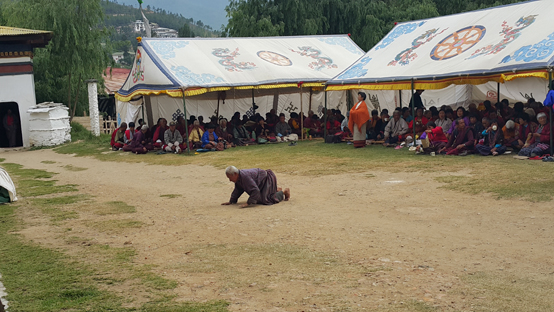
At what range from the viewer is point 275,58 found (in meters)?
18.6

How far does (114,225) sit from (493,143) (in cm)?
786

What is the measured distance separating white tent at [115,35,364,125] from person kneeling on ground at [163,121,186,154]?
1086mm

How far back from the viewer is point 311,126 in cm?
1866

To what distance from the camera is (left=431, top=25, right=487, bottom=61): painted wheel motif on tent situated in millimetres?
13594

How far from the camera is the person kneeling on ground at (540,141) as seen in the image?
10953 millimetres

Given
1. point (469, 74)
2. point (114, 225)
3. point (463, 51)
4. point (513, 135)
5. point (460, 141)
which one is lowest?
point (114, 225)

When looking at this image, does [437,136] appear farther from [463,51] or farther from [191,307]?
[191,307]

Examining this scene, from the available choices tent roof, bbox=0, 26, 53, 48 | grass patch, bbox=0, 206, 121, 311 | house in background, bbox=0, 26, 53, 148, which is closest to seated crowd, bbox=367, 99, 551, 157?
grass patch, bbox=0, 206, 121, 311

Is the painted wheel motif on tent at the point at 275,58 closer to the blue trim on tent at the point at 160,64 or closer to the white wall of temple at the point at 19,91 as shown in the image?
the blue trim on tent at the point at 160,64

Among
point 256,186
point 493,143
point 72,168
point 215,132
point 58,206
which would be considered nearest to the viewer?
point 256,186

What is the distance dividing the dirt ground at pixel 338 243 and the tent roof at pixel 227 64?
22.5 ft

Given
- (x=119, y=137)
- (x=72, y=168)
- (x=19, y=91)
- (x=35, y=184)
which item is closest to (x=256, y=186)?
(x=35, y=184)

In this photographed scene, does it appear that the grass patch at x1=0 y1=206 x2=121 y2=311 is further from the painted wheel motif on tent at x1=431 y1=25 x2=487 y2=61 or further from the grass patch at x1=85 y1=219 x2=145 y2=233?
the painted wheel motif on tent at x1=431 y1=25 x2=487 y2=61

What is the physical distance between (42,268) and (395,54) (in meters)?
11.7
